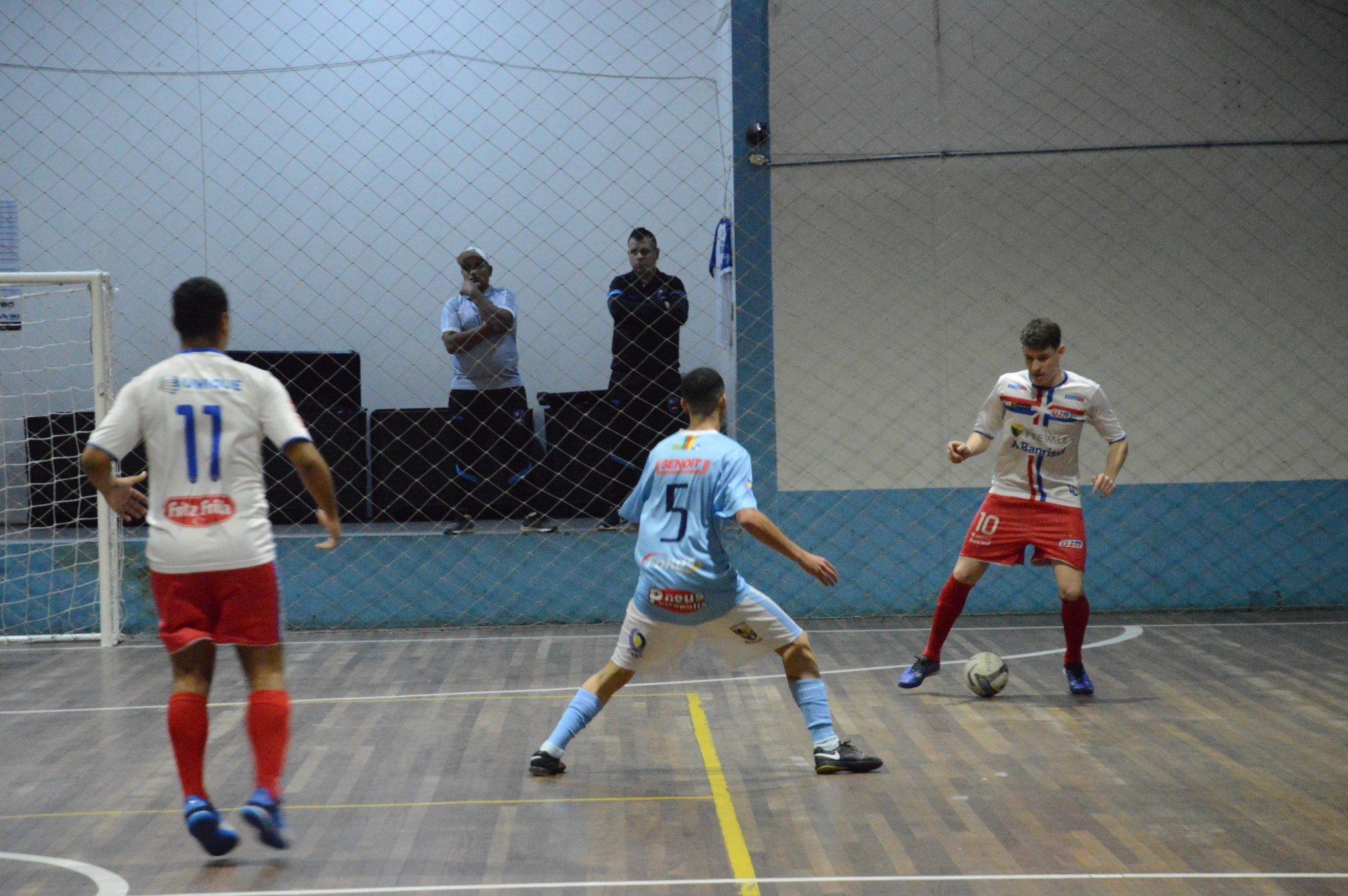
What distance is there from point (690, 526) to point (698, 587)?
228mm

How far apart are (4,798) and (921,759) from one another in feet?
11.6

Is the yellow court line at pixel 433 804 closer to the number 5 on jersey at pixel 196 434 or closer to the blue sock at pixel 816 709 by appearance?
the blue sock at pixel 816 709

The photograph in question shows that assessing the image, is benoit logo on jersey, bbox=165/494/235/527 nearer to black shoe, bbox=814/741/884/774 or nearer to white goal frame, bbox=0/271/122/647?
black shoe, bbox=814/741/884/774

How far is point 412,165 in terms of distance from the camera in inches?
442

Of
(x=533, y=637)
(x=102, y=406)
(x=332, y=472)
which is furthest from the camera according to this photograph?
(x=332, y=472)

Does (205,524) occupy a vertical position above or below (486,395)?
below

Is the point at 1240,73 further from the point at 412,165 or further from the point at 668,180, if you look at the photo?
the point at 412,165

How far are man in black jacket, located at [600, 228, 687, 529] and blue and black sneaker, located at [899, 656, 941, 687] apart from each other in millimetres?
2991

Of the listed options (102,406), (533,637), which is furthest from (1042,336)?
(102,406)

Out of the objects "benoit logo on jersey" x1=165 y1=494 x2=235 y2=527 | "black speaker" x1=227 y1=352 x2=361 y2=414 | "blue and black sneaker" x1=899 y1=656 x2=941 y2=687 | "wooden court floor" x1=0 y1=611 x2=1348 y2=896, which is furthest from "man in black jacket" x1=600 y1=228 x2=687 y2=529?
"benoit logo on jersey" x1=165 y1=494 x2=235 y2=527

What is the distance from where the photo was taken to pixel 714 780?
16.4 ft

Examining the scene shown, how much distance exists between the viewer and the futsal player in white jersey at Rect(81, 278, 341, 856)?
13.1ft

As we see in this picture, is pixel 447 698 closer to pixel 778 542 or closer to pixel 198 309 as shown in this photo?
pixel 778 542

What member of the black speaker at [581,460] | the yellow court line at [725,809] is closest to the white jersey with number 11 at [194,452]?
the yellow court line at [725,809]
